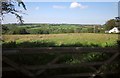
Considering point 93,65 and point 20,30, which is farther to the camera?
point 20,30

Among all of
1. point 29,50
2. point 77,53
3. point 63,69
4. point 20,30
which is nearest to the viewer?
point 29,50

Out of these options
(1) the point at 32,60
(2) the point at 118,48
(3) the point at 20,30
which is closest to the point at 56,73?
(1) the point at 32,60

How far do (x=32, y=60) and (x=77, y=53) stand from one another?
104 cm

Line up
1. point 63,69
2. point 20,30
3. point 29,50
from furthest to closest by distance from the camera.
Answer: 1. point 20,30
2. point 63,69
3. point 29,50

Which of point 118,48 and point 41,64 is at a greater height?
point 118,48

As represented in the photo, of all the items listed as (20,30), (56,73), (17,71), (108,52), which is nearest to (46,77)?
(56,73)

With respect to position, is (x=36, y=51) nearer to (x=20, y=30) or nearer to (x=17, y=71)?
(x=17, y=71)

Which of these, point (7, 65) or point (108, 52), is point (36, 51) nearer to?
point (7, 65)

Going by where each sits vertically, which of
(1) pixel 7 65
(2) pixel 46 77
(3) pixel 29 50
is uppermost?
(3) pixel 29 50

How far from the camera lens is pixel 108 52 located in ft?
17.2

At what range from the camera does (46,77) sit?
17.0 ft

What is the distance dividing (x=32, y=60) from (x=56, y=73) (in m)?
0.62

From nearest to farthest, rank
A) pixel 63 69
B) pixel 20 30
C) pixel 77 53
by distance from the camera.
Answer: pixel 77 53 → pixel 63 69 → pixel 20 30

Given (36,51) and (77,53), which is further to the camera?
(77,53)
